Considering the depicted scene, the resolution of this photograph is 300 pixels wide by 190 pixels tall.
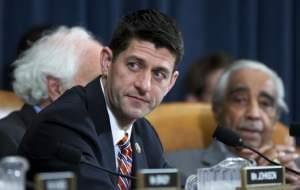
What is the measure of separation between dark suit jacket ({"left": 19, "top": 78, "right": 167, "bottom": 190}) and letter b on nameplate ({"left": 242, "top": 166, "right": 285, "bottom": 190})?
364 millimetres

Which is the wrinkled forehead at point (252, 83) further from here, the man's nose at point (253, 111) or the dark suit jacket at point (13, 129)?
the dark suit jacket at point (13, 129)

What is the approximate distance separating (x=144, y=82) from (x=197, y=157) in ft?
4.43

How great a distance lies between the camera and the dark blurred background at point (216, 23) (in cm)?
362

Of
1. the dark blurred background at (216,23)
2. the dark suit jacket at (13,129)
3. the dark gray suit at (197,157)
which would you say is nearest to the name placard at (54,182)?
the dark suit jacket at (13,129)

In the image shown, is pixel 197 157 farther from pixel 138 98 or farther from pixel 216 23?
pixel 138 98

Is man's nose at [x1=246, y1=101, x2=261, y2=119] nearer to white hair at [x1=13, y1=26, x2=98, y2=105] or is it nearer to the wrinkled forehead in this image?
the wrinkled forehead

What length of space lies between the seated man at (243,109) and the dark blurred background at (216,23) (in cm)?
63

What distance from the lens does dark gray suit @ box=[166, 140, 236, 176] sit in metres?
3.19

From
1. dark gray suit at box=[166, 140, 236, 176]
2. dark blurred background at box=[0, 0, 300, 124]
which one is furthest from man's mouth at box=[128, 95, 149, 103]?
dark blurred background at box=[0, 0, 300, 124]

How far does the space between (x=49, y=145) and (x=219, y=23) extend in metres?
2.36

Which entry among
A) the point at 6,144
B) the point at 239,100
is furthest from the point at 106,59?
the point at 239,100

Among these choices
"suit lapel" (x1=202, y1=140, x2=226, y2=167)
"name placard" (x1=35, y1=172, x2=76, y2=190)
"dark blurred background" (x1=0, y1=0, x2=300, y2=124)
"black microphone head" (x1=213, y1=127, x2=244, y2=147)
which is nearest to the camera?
"name placard" (x1=35, y1=172, x2=76, y2=190)

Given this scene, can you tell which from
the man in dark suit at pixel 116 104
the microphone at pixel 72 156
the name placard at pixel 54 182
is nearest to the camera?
the name placard at pixel 54 182

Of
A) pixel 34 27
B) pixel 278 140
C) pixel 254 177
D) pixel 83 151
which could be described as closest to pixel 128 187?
pixel 83 151
